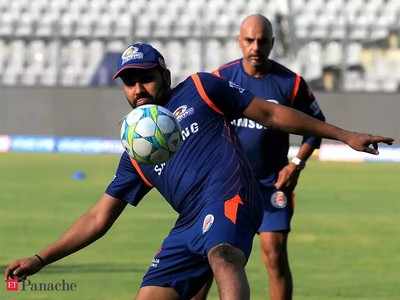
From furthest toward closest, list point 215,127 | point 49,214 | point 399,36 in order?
point 399,36 → point 49,214 → point 215,127

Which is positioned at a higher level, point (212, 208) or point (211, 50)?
point (212, 208)

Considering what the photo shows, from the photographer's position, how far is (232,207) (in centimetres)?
679

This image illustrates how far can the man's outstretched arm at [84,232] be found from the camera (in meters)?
7.16

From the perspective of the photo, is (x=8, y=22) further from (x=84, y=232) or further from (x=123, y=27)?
(x=84, y=232)

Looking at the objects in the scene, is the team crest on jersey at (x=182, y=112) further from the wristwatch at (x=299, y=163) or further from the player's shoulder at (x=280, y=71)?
the player's shoulder at (x=280, y=71)

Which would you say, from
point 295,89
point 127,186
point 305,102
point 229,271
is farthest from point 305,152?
point 229,271

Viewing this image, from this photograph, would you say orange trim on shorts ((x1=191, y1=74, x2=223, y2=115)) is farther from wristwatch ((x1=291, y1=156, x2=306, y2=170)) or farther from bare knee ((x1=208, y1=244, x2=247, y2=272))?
wristwatch ((x1=291, y1=156, x2=306, y2=170))

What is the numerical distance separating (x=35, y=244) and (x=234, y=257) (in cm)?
795

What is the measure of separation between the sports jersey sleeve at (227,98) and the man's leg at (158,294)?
3.33ft

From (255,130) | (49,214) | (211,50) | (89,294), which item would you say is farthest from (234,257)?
(211,50)

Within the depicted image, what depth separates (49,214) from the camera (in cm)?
1752

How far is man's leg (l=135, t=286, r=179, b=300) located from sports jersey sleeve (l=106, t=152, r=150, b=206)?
2.05ft

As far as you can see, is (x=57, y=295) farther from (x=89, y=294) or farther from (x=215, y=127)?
(x=215, y=127)

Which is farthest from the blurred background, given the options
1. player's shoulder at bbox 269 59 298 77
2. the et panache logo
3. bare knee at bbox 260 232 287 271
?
bare knee at bbox 260 232 287 271
